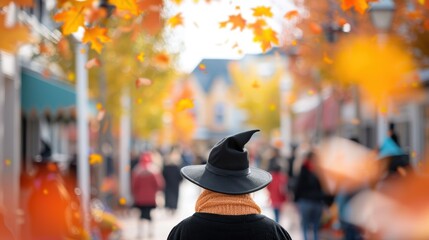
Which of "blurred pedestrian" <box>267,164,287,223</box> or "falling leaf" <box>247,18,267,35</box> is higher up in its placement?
"falling leaf" <box>247,18,267,35</box>

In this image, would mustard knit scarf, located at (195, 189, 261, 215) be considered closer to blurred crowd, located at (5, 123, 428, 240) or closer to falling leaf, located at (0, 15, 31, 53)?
blurred crowd, located at (5, 123, 428, 240)

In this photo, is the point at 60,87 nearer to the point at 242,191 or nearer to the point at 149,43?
the point at 149,43

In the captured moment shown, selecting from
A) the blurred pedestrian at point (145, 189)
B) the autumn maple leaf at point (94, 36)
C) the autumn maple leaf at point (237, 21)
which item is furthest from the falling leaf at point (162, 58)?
the autumn maple leaf at point (94, 36)

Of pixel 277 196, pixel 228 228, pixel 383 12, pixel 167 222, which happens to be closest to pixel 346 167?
pixel 383 12

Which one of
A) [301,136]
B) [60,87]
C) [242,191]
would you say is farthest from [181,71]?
[301,136]

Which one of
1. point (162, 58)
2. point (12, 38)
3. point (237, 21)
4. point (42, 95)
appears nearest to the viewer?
point (237, 21)

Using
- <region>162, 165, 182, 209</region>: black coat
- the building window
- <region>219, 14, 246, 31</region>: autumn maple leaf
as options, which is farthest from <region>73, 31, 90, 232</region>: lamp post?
the building window

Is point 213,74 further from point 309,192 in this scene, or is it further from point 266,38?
point 266,38

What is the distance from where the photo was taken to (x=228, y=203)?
394cm

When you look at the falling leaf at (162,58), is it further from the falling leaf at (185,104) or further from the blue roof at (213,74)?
the blue roof at (213,74)

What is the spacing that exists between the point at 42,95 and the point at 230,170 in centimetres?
1089

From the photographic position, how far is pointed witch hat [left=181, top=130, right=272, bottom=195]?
3.97 metres

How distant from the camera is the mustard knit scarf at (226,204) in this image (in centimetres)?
394

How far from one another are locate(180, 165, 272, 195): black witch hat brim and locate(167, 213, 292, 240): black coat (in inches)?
5.4
